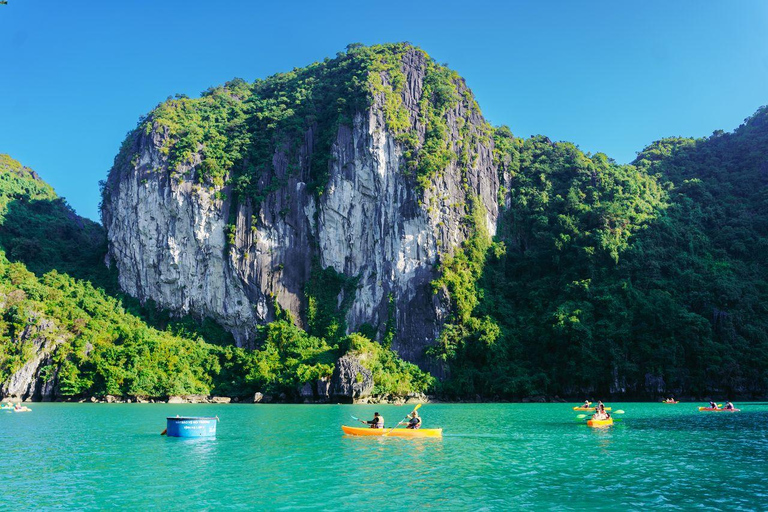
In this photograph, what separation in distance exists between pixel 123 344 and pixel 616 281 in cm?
4765

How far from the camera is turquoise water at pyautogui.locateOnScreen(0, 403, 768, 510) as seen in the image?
12125 mm

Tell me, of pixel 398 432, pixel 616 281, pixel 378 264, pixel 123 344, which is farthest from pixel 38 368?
pixel 616 281

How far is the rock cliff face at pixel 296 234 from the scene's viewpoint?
2381 inches

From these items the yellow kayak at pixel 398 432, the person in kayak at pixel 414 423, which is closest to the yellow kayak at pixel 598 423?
the yellow kayak at pixel 398 432

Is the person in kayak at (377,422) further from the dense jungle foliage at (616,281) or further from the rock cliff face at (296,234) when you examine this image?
the rock cliff face at (296,234)

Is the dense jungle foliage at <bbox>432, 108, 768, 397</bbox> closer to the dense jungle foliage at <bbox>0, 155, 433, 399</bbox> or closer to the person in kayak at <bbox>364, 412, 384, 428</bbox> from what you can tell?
the dense jungle foliage at <bbox>0, 155, 433, 399</bbox>

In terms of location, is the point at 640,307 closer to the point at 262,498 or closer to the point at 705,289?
the point at 705,289

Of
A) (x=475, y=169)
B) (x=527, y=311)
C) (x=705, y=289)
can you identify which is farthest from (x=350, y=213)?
(x=705, y=289)

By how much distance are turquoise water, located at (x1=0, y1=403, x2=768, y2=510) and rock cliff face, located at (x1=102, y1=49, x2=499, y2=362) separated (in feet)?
111

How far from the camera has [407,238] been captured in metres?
60.9

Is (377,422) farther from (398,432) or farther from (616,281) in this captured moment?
(616,281)

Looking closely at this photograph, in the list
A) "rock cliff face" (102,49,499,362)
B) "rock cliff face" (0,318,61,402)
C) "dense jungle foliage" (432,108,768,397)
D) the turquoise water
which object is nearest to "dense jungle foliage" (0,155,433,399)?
"rock cliff face" (0,318,61,402)

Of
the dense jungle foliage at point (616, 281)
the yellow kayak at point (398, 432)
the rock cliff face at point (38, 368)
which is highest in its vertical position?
the dense jungle foliage at point (616, 281)

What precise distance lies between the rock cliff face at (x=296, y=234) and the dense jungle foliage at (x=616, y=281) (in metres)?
5.17
